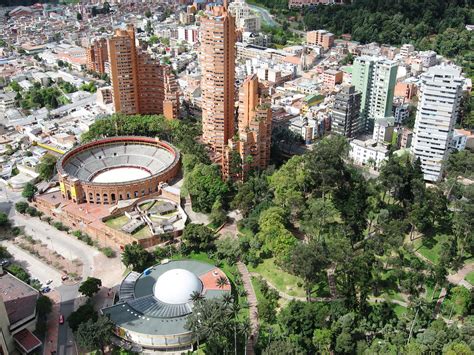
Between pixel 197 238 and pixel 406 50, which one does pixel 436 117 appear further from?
pixel 406 50

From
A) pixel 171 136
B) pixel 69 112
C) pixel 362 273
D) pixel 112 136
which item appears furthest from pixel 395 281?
pixel 69 112

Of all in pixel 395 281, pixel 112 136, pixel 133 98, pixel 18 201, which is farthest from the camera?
pixel 133 98

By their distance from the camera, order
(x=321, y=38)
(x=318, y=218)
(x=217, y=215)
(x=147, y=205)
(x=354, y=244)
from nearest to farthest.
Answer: (x=318, y=218), (x=354, y=244), (x=217, y=215), (x=147, y=205), (x=321, y=38)

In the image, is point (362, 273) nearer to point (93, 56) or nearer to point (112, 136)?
point (112, 136)

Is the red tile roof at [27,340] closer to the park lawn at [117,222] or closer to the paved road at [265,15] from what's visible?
the park lawn at [117,222]

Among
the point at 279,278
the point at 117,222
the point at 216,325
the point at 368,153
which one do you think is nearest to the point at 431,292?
the point at 279,278

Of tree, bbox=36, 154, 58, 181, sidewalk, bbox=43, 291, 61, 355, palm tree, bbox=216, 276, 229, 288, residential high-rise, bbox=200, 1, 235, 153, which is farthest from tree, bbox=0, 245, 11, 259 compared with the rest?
residential high-rise, bbox=200, 1, 235, 153

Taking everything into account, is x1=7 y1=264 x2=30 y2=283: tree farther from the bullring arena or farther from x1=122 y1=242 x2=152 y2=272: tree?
the bullring arena
